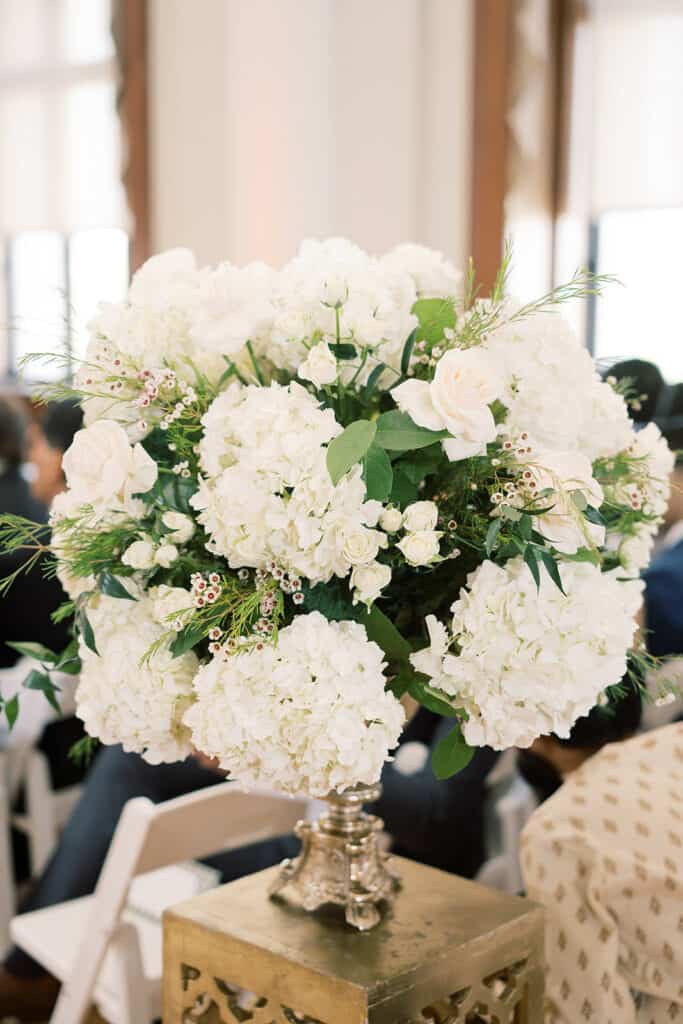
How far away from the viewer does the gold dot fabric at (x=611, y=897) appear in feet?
4.14

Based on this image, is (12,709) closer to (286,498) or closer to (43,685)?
(43,685)

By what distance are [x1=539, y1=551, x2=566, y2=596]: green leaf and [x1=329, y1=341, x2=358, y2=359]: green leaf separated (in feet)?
0.83

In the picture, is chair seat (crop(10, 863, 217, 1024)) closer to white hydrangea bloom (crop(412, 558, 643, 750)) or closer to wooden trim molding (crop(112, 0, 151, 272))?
white hydrangea bloom (crop(412, 558, 643, 750))

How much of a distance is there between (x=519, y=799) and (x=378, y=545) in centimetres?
121

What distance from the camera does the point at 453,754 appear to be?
1.07 m

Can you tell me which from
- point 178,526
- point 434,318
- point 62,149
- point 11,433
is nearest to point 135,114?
point 62,149

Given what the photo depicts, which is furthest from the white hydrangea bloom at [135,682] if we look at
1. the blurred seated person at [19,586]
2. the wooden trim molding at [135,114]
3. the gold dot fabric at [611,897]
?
the wooden trim molding at [135,114]

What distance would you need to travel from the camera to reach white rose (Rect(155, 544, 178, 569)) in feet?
3.39

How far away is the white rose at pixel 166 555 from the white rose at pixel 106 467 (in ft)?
0.18

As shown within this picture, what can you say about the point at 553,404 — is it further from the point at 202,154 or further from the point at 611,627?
the point at 202,154

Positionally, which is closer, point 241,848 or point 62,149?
point 241,848

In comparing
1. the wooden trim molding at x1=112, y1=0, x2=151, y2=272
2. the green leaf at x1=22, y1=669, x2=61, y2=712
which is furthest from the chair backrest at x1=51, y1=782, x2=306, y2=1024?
the wooden trim molding at x1=112, y1=0, x2=151, y2=272

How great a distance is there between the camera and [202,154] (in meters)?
3.49

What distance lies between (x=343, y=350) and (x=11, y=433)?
7.21 ft
